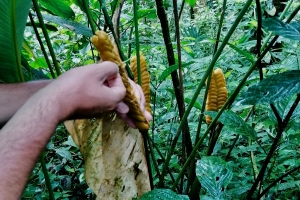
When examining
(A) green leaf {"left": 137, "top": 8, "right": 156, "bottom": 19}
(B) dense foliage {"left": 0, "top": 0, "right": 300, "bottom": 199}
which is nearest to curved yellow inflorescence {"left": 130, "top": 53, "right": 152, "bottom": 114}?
(B) dense foliage {"left": 0, "top": 0, "right": 300, "bottom": 199}

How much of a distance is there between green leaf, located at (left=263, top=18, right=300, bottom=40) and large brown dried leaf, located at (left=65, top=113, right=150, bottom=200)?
1.26 ft

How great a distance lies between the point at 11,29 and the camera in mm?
715

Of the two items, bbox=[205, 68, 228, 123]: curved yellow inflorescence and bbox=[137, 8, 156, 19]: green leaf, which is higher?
bbox=[137, 8, 156, 19]: green leaf

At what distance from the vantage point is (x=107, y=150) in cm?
76

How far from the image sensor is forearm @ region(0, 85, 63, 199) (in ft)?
1.78

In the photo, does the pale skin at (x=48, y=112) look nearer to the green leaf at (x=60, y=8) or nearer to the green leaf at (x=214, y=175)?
the green leaf at (x=214, y=175)

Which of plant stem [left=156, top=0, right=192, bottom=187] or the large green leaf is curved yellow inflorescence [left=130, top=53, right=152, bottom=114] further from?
the large green leaf

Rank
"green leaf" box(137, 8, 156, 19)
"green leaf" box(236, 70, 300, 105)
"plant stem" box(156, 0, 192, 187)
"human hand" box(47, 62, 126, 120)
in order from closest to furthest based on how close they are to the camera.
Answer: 1. "green leaf" box(236, 70, 300, 105)
2. "human hand" box(47, 62, 126, 120)
3. "plant stem" box(156, 0, 192, 187)
4. "green leaf" box(137, 8, 156, 19)

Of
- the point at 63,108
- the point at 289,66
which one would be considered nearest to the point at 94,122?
the point at 63,108

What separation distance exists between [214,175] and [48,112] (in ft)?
1.08

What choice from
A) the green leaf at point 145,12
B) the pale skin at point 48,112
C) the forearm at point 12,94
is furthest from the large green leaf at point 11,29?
the green leaf at point 145,12

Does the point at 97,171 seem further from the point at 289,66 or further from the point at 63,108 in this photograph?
the point at 289,66

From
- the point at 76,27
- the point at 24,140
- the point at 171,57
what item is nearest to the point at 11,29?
the point at 76,27

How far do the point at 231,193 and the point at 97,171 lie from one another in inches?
14.9
